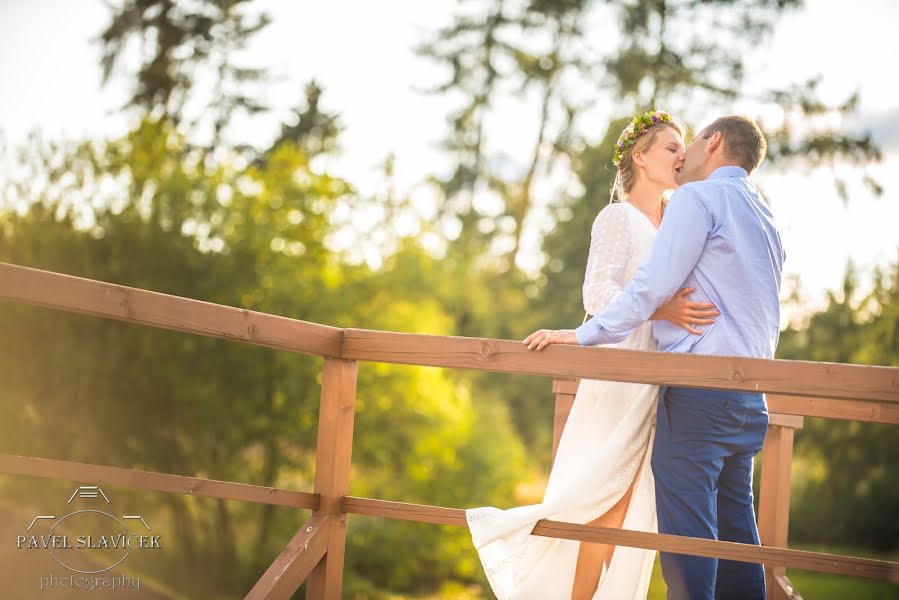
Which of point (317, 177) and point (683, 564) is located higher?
point (317, 177)

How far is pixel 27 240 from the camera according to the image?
12828mm

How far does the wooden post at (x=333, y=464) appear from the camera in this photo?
2484mm

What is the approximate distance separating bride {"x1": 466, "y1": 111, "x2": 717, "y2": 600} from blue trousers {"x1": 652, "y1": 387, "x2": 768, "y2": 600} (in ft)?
0.57

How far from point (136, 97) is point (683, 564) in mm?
15438

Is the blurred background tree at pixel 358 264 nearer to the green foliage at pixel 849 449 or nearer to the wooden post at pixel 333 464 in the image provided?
the green foliage at pixel 849 449

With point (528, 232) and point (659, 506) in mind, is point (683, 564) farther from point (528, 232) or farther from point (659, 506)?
point (528, 232)

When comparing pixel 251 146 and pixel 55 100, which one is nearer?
pixel 55 100

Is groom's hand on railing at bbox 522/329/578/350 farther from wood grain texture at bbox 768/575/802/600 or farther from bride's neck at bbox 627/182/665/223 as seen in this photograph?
wood grain texture at bbox 768/575/802/600

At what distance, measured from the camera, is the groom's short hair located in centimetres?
254

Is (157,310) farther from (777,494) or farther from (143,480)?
(777,494)

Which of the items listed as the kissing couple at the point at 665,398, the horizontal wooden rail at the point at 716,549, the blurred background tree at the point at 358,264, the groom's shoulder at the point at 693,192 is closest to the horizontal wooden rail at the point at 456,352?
the kissing couple at the point at 665,398

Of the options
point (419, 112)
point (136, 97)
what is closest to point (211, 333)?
point (136, 97)

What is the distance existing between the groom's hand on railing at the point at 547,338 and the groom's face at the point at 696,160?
24.8 inches

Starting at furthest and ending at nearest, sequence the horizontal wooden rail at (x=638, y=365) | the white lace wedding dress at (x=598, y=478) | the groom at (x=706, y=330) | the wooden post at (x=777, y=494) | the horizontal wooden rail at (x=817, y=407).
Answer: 1. the wooden post at (x=777, y=494)
2. the horizontal wooden rail at (x=817, y=407)
3. the white lace wedding dress at (x=598, y=478)
4. the groom at (x=706, y=330)
5. the horizontal wooden rail at (x=638, y=365)
